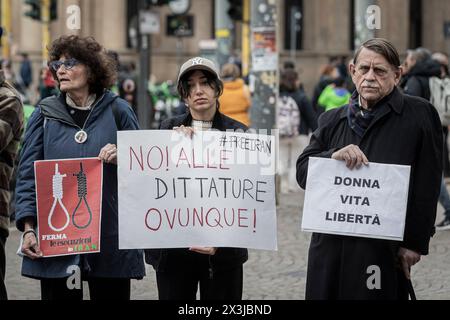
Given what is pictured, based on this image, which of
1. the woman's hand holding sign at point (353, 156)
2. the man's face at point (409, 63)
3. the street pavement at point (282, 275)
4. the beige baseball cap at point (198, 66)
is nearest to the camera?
the woman's hand holding sign at point (353, 156)

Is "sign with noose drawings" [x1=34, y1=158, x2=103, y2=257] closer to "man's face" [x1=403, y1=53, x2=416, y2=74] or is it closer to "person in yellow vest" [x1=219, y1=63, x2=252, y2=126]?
"man's face" [x1=403, y1=53, x2=416, y2=74]

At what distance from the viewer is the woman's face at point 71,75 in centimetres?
507

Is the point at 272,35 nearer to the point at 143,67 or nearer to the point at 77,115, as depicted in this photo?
the point at 143,67

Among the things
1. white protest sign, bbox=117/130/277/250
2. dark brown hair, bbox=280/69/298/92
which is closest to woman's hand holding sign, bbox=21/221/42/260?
white protest sign, bbox=117/130/277/250

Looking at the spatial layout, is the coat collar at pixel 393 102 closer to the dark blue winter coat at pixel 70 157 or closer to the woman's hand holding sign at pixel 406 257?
the woman's hand holding sign at pixel 406 257

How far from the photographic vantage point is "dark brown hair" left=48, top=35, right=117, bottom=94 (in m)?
5.10

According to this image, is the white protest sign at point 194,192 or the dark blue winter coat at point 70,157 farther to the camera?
the dark blue winter coat at point 70,157

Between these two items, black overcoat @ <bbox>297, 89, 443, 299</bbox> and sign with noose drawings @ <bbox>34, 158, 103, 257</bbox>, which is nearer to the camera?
black overcoat @ <bbox>297, 89, 443, 299</bbox>

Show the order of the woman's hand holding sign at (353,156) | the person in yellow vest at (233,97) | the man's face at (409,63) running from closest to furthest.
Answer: the woman's hand holding sign at (353,156) < the man's face at (409,63) < the person in yellow vest at (233,97)

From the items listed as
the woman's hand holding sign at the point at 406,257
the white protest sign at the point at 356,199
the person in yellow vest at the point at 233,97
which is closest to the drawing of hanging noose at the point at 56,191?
the white protest sign at the point at 356,199

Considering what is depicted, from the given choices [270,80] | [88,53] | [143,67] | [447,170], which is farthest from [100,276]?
[143,67]

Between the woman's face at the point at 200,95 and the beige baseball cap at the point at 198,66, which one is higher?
the beige baseball cap at the point at 198,66

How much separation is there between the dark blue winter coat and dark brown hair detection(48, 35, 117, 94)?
118 mm

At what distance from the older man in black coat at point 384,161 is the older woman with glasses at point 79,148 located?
102 centimetres
